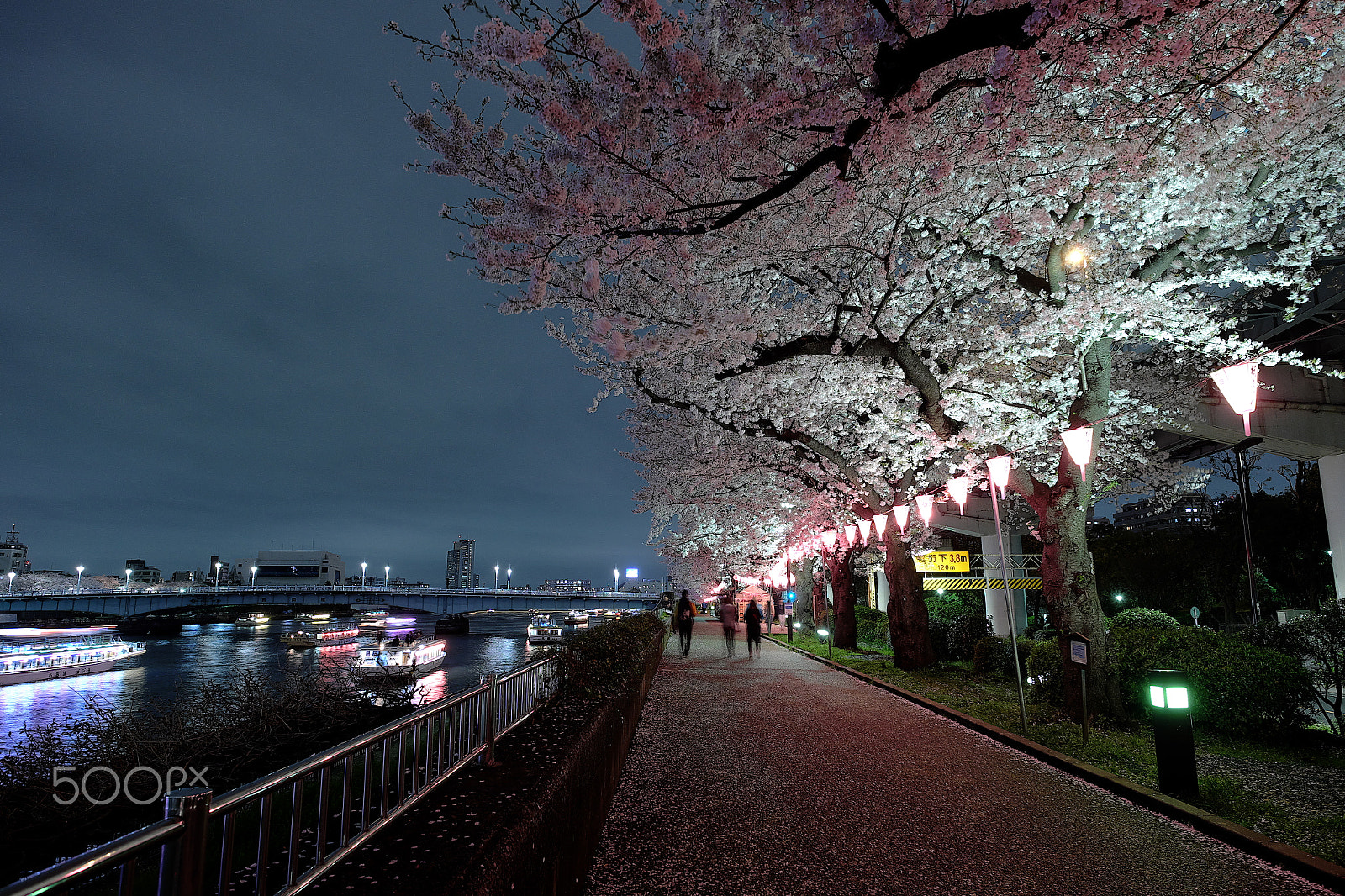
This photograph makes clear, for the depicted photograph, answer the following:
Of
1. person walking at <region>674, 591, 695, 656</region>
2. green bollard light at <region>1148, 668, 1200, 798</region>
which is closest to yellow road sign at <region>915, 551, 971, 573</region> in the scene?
person walking at <region>674, 591, 695, 656</region>

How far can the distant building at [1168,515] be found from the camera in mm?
38125

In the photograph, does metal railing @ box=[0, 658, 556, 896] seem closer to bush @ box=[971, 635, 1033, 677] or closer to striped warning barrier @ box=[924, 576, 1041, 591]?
bush @ box=[971, 635, 1033, 677]

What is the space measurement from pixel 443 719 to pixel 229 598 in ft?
390

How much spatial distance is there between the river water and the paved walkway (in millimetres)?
7194

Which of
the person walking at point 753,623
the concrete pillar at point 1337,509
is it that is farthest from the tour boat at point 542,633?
the concrete pillar at point 1337,509

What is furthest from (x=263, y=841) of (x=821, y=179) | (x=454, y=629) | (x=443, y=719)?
(x=454, y=629)

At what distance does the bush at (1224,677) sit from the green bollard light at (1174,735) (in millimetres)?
3250

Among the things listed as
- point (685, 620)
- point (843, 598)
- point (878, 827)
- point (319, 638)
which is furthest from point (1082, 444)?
point (319, 638)

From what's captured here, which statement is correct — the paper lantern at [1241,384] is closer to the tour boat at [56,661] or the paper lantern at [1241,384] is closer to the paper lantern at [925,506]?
the paper lantern at [925,506]

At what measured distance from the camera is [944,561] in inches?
1107

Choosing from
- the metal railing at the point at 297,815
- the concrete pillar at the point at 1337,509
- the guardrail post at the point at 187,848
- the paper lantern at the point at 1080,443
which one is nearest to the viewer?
the metal railing at the point at 297,815

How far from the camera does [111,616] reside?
89.8m

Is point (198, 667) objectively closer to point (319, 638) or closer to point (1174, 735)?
point (319, 638)

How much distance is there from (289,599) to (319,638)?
155 feet
